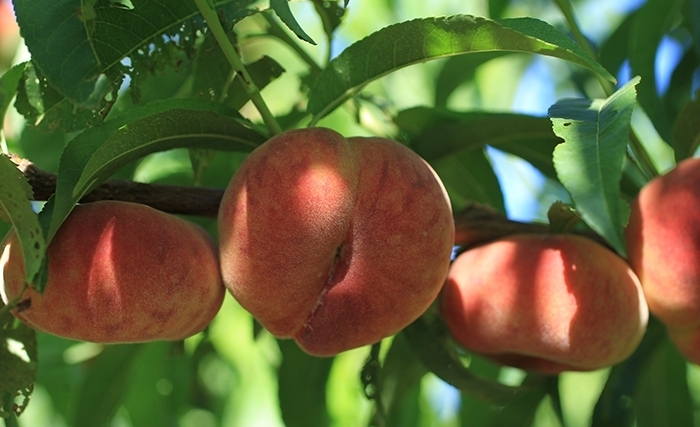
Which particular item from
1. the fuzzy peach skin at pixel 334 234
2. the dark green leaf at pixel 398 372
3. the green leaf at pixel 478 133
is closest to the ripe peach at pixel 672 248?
the green leaf at pixel 478 133

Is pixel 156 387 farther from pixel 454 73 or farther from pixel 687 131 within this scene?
pixel 687 131

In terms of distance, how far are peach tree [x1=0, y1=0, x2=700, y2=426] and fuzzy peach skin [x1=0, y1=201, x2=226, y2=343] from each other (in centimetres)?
4

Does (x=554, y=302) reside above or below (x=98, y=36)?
below

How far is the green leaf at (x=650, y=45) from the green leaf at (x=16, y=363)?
1.14 metres

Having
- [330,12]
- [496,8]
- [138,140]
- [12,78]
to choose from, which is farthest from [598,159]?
[496,8]

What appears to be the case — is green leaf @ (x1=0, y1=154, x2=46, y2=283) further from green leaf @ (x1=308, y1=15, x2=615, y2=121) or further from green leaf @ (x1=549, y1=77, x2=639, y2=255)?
green leaf @ (x1=549, y1=77, x2=639, y2=255)

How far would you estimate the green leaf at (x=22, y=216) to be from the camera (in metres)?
0.80

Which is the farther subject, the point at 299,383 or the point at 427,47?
the point at 299,383

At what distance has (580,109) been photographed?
0.94m

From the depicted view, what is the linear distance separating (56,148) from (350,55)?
2.16 feet

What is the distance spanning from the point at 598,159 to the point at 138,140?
51 cm

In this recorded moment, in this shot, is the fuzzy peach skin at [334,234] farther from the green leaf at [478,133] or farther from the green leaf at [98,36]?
the green leaf at [478,133]

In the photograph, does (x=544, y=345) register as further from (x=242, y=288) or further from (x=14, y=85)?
(x=14, y=85)

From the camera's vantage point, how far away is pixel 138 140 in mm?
931
